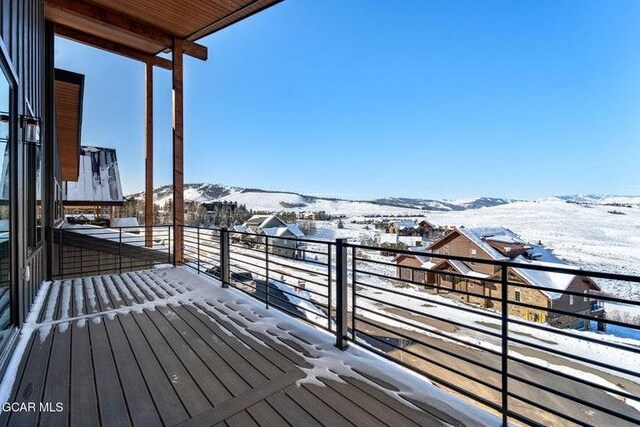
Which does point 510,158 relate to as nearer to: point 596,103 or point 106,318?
point 596,103

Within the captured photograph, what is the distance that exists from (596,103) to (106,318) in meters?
20.6

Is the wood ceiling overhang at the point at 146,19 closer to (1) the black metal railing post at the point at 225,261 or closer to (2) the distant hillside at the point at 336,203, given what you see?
(1) the black metal railing post at the point at 225,261

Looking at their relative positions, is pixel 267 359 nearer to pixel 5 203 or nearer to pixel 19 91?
pixel 5 203

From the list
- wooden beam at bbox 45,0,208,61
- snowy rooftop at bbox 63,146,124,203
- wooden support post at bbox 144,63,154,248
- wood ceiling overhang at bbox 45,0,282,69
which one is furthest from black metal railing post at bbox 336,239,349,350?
snowy rooftop at bbox 63,146,124,203

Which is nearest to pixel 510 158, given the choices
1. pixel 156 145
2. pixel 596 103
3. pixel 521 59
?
pixel 596 103

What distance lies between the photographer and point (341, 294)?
238 centimetres

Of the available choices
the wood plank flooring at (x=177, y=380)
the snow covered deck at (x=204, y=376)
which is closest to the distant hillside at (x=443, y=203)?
the snow covered deck at (x=204, y=376)

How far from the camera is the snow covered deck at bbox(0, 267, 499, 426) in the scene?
159cm

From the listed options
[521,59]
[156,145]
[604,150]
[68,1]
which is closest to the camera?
[68,1]

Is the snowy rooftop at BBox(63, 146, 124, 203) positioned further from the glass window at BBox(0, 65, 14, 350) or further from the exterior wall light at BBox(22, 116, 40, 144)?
the glass window at BBox(0, 65, 14, 350)

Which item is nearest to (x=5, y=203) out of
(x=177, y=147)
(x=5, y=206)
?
(x=5, y=206)

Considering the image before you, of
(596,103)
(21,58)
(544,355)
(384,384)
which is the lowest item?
(544,355)

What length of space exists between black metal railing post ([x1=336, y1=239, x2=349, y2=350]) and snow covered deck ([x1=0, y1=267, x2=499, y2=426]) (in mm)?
103

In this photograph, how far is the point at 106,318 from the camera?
3.01 meters
